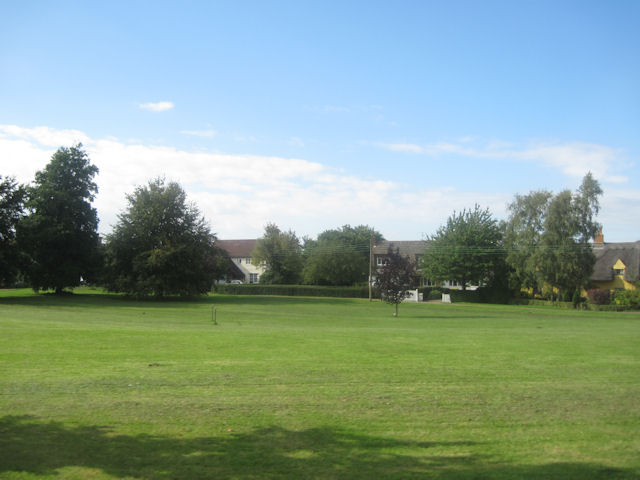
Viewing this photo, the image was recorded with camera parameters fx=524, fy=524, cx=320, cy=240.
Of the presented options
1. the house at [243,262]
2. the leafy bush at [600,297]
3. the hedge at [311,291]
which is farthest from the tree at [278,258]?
the leafy bush at [600,297]

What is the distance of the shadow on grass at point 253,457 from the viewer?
639cm

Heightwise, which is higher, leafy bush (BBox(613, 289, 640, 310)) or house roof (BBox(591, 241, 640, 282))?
house roof (BBox(591, 241, 640, 282))

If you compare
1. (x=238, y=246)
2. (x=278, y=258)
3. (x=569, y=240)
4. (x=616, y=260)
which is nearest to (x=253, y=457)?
(x=569, y=240)

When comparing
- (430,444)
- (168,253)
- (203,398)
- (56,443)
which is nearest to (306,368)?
(203,398)

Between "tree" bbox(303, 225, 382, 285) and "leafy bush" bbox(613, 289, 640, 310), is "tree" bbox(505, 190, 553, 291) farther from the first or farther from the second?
"tree" bbox(303, 225, 382, 285)

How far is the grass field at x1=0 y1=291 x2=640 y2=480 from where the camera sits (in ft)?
21.8

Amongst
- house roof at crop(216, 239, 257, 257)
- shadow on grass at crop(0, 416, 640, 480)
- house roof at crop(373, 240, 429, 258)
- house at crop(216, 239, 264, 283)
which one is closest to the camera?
shadow on grass at crop(0, 416, 640, 480)

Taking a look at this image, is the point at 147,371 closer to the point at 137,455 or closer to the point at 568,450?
the point at 137,455

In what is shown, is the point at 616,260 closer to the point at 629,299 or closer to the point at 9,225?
the point at 629,299

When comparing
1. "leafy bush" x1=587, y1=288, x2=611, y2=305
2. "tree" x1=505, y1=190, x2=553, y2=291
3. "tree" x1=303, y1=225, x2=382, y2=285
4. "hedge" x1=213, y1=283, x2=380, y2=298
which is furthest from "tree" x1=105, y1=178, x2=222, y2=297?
"leafy bush" x1=587, y1=288, x2=611, y2=305

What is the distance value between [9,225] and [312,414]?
54024 mm

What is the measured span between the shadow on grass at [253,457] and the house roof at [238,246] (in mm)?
110067

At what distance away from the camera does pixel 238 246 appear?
122 metres

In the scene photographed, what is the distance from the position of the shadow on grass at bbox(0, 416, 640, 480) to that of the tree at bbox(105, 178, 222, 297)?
51.6 m
